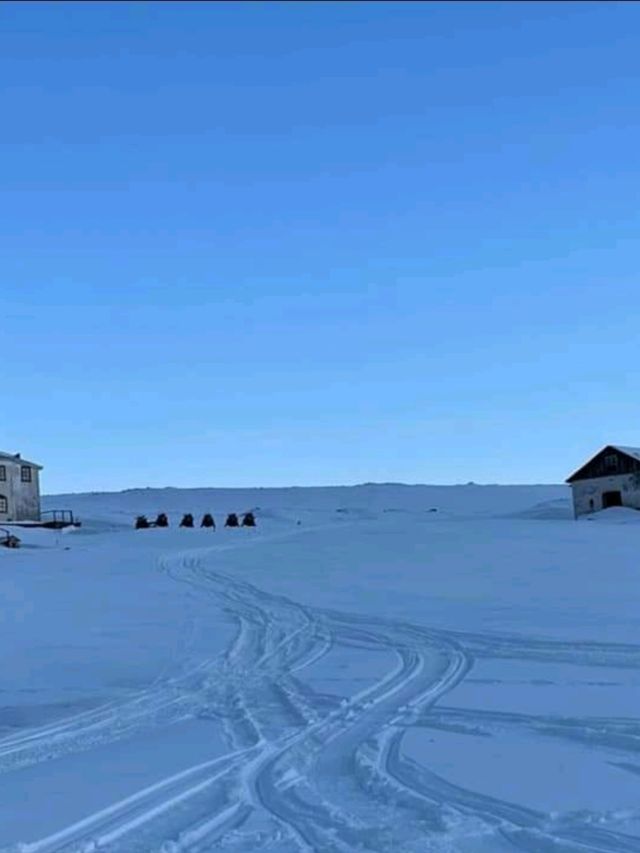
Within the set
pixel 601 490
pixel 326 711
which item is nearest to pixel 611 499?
pixel 601 490

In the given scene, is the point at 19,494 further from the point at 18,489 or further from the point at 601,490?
the point at 601,490

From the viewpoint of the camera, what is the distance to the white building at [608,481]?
46125 mm

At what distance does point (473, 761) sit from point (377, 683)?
318 cm

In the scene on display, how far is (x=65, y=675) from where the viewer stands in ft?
35.4

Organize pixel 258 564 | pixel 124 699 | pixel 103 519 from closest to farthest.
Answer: pixel 124 699, pixel 258 564, pixel 103 519

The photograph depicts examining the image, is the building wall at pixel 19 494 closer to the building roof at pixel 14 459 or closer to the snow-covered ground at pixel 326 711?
the building roof at pixel 14 459

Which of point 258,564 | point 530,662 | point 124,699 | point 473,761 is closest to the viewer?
point 473,761

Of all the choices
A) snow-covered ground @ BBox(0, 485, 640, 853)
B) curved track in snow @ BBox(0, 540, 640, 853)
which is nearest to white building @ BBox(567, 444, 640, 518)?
snow-covered ground @ BBox(0, 485, 640, 853)

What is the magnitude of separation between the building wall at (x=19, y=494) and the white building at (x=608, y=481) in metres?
29.3

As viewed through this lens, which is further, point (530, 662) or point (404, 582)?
point (404, 582)

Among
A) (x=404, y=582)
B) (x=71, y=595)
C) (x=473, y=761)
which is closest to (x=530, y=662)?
(x=473, y=761)

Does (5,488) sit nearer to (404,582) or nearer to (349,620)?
(404,582)

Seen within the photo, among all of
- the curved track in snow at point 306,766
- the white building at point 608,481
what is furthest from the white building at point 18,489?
the curved track in snow at point 306,766

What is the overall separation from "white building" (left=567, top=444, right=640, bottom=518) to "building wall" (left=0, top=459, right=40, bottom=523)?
1154 inches
